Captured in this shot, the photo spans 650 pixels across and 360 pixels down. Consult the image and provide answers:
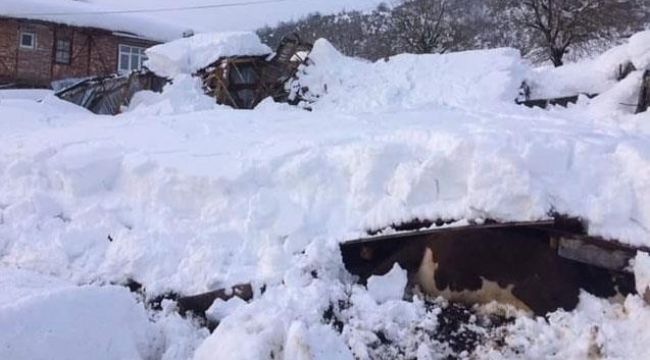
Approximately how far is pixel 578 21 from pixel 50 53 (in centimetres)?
1946

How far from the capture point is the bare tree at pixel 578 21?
17.6 m

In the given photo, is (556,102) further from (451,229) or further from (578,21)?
(578,21)

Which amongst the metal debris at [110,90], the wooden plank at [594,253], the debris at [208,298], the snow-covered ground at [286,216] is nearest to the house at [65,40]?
the metal debris at [110,90]

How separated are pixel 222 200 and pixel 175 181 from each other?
2.41 feet

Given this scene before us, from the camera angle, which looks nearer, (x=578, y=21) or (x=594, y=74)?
(x=594, y=74)

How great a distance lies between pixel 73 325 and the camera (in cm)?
411

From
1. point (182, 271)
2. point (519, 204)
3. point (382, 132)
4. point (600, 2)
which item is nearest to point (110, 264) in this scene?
point (182, 271)

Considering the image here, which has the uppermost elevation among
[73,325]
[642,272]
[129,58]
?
[129,58]

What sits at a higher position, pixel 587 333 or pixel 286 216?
pixel 286 216

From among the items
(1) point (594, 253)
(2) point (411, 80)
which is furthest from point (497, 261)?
(2) point (411, 80)

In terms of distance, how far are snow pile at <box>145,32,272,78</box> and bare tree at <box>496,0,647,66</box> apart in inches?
328

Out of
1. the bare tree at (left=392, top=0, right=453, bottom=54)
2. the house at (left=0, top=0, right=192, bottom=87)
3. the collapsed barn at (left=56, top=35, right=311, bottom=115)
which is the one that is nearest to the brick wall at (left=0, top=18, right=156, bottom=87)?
the house at (left=0, top=0, right=192, bottom=87)

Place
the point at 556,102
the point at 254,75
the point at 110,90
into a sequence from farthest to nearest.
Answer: the point at 110,90
the point at 254,75
the point at 556,102

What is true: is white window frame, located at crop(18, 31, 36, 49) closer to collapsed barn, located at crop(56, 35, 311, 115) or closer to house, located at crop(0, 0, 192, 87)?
house, located at crop(0, 0, 192, 87)
